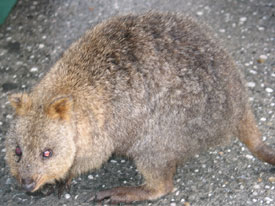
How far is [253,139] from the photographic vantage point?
3947mm

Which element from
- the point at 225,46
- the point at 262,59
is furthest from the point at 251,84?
the point at 225,46

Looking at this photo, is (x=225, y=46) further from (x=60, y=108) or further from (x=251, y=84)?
(x=60, y=108)

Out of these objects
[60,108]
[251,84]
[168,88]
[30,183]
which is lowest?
[251,84]

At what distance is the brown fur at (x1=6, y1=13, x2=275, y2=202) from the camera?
3.53 meters

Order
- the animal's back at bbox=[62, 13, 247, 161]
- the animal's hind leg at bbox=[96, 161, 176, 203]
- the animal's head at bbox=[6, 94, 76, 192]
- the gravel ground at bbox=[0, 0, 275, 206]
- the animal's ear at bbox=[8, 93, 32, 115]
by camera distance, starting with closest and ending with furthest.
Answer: the animal's head at bbox=[6, 94, 76, 192]
the animal's ear at bbox=[8, 93, 32, 115]
the animal's back at bbox=[62, 13, 247, 161]
the animal's hind leg at bbox=[96, 161, 176, 203]
the gravel ground at bbox=[0, 0, 275, 206]

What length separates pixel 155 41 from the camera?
375cm

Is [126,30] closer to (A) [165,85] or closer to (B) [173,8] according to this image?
(A) [165,85]

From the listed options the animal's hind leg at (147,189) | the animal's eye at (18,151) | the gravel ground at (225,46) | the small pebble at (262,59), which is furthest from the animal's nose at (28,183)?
the small pebble at (262,59)

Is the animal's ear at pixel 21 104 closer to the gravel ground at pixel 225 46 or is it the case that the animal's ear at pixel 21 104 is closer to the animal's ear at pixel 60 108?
the animal's ear at pixel 60 108

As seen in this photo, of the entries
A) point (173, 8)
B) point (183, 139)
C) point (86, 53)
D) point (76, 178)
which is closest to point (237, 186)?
point (183, 139)

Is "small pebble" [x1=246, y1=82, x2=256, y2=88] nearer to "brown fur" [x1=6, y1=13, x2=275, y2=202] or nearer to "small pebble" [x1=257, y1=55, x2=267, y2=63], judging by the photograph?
"small pebble" [x1=257, y1=55, x2=267, y2=63]

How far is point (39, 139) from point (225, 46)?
1.96 meters

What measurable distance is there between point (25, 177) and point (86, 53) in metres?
1.11

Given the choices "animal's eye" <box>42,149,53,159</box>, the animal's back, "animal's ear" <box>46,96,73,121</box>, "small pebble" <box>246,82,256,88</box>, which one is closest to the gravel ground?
"small pebble" <box>246,82,256,88</box>
